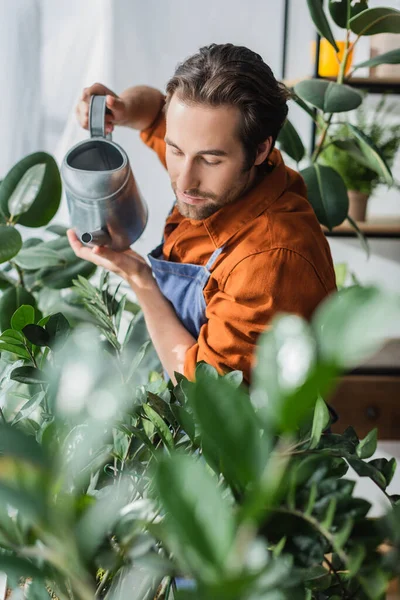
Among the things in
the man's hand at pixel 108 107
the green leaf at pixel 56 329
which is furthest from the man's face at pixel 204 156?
the green leaf at pixel 56 329

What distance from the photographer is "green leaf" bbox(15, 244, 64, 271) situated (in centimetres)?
115

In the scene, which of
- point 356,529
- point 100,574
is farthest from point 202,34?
point 356,529

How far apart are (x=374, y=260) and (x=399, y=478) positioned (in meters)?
0.76

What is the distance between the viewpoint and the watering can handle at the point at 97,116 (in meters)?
1.02

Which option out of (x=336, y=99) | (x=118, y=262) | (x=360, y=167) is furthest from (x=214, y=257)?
(x=360, y=167)

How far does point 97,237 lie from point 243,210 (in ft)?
0.77

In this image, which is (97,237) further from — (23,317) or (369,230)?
(369,230)

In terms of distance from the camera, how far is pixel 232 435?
0.25 metres

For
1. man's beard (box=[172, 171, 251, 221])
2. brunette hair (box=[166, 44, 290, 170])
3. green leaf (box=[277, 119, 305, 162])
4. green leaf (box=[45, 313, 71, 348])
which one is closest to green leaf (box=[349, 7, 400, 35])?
green leaf (box=[277, 119, 305, 162])

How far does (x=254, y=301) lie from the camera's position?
0.92 m

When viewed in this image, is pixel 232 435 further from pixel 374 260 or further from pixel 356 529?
pixel 374 260

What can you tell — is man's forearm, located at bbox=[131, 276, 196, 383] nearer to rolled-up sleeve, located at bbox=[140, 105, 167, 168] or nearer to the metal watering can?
the metal watering can

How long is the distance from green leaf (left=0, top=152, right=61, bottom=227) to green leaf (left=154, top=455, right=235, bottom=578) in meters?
0.92

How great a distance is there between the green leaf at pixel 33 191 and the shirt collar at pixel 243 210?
0.90 feet
